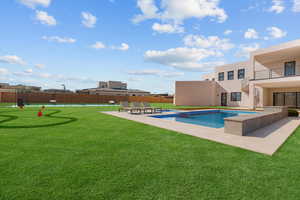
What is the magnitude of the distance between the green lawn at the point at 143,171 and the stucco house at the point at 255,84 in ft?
44.0

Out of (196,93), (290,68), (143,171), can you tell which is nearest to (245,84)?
(290,68)

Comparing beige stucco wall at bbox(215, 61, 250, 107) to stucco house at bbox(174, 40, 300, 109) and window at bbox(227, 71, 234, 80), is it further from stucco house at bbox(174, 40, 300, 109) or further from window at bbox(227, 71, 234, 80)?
window at bbox(227, 71, 234, 80)

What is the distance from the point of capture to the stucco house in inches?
550

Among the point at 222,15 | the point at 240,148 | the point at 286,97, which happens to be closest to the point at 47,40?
the point at 222,15

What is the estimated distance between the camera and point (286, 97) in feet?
57.5

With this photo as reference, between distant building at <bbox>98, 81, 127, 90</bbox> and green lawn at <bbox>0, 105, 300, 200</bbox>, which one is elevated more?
distant building at <bbox>98, 81, 127, 90</bbox>

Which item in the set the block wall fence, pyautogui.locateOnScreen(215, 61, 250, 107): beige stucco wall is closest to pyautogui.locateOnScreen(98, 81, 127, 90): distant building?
the block wall fence

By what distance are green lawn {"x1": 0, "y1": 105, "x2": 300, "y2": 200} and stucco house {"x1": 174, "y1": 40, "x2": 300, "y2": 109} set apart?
1342 centimetres

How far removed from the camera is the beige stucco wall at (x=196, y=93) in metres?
24.7

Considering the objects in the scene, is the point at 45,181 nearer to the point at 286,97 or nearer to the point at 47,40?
the point at 47,40

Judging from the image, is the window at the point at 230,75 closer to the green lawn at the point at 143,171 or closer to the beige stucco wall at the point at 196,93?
the beige stucco wall at the point at 196,93

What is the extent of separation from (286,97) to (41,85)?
65177mm

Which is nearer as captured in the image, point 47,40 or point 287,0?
point 287,0

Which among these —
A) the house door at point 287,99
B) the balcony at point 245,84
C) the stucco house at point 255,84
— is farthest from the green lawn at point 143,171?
the house door at point 287,99
